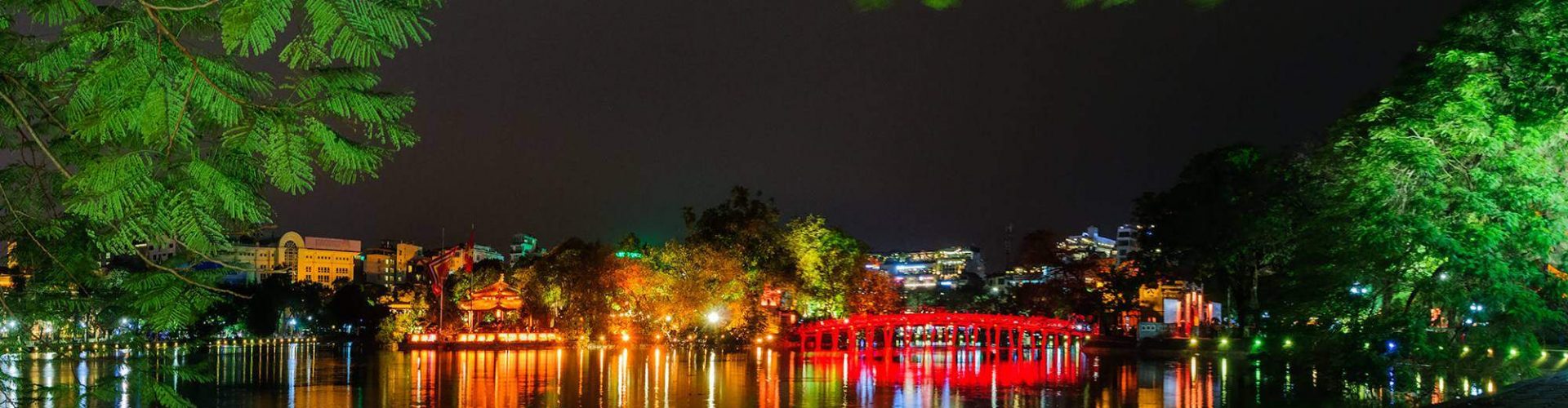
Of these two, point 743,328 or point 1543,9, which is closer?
point 1543,9

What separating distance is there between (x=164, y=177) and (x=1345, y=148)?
20294 mm

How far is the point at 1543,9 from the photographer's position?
642 inches

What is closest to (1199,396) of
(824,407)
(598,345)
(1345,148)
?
(1345,148)

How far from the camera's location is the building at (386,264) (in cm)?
18975

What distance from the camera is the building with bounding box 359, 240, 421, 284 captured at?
189750mm

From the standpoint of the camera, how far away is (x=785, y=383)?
27.4 metres

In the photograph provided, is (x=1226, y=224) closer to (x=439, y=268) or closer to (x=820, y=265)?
(x=820, y=265)

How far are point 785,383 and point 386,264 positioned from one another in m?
175

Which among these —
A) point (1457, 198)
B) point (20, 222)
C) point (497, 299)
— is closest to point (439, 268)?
point (497, 299)

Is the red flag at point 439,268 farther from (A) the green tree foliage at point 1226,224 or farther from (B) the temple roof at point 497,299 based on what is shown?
(A) the green tree foliage at point 1226,224

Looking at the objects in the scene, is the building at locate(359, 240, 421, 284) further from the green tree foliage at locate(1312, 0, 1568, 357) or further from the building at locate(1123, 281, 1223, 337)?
the green tree foliage at locate(1312, 0, 1568, 357)

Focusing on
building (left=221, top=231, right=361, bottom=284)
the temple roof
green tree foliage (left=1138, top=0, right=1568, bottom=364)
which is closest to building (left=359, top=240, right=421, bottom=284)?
building (left=221, top=231, right=361, bottom=284)

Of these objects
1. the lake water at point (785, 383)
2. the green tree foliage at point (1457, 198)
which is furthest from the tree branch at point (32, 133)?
the green tree foliage at point (1457, 198)

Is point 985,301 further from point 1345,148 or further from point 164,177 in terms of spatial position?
point 164,177
